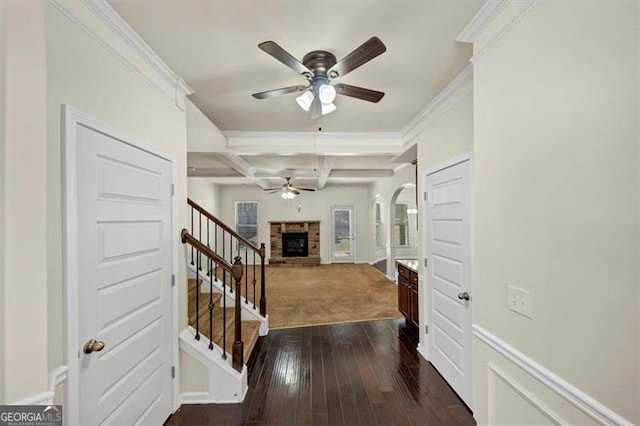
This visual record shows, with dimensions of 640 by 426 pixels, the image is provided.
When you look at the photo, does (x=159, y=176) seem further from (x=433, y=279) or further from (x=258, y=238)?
(x=258, y=238)

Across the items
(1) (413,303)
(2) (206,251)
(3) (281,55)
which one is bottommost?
(1) (413,303)

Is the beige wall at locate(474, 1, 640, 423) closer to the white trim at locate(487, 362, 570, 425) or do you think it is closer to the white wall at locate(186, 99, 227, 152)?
the white trim at locate(487, 362, 570, 425)

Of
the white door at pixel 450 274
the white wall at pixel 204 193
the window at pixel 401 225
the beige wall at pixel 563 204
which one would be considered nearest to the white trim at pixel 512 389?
the beige wall at pixel 563 204

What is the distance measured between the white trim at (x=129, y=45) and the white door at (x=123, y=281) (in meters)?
0.53

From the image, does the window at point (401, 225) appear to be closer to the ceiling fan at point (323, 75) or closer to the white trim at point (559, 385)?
the ceiling fan at point (323, 75)

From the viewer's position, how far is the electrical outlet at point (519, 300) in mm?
1251

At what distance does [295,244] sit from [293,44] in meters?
7.45

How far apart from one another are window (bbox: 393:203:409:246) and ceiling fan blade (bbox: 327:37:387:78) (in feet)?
28.6

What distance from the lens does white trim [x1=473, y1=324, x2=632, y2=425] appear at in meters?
0.92

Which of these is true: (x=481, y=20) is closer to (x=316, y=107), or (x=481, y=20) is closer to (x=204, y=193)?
(x=316, y=107)

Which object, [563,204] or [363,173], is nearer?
[563,204]

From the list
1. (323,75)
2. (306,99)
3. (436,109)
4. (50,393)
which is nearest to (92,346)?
(50,393)

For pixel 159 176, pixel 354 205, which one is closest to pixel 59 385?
pixel 159 176

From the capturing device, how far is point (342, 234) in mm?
9102
